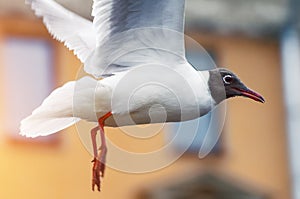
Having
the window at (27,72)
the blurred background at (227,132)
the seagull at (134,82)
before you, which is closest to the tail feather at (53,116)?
the seagull at (134,82)

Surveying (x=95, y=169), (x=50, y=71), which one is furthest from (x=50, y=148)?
(x=95, y=169)

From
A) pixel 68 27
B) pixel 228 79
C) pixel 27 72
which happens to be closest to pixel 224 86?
pixel 228 79

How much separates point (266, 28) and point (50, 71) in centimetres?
85

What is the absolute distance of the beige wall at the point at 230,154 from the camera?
1633mm

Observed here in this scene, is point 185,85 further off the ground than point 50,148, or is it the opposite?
point 185,85

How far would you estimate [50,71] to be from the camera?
1383mm

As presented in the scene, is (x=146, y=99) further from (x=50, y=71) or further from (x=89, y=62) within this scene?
(x=50, y=71)

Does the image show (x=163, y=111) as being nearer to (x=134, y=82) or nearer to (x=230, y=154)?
(x=134, y=82)

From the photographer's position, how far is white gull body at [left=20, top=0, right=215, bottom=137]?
0.35 meters

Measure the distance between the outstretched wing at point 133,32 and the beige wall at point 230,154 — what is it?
0.85m

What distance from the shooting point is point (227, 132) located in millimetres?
2424

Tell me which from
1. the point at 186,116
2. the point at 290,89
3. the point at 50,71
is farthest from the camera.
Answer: the point at 290,89

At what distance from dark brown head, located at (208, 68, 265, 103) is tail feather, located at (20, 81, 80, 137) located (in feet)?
0.20

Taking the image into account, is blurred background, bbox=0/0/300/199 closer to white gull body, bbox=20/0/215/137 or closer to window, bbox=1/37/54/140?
window, bbox=1/37/54/140
